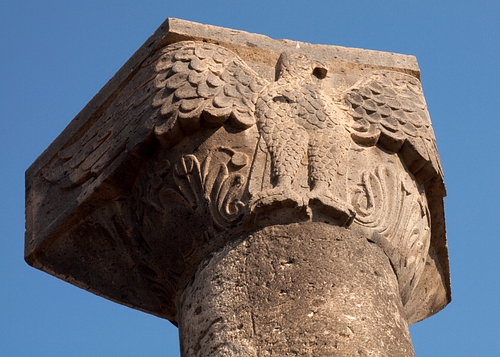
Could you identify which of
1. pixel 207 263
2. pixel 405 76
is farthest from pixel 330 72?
pixel 207 263

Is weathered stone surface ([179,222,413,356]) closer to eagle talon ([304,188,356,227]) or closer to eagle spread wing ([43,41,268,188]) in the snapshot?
eagle talon ([304,188,356,227])

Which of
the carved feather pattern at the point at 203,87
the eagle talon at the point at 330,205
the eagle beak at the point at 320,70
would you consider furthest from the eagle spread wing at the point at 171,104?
the eagle talon at the point at 330,205

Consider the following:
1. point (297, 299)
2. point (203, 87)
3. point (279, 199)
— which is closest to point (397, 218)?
point (279, 199)

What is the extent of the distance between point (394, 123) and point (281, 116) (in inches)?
23.7

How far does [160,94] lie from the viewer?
18.9ft

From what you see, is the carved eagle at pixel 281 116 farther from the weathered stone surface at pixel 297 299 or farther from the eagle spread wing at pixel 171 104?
the weathered stone surface at pixel 297 299

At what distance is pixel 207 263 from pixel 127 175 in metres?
0.65

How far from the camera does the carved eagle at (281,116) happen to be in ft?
18.1

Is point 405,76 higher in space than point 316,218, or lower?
higher

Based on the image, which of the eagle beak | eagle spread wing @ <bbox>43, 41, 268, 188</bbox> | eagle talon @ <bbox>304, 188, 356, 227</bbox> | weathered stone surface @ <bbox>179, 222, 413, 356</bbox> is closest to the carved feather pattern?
eagle spread wing @ <bbox>43, 41, 268, 188</bbox>

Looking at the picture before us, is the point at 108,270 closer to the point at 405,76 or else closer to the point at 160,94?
the point at 160,94

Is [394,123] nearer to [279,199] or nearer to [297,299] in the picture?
[279,199]

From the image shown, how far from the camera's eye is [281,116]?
5.61 meters

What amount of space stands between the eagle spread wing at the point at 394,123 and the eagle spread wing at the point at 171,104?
1.61ft
